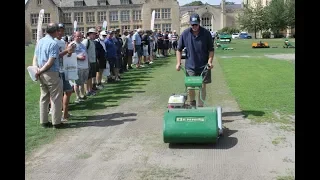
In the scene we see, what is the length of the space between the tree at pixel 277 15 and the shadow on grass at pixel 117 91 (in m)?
60.8

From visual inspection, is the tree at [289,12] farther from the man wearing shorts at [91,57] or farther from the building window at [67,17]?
the man wearing shorts at [91,57]

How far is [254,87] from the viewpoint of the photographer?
13.5m

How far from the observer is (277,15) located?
75438 millimetres

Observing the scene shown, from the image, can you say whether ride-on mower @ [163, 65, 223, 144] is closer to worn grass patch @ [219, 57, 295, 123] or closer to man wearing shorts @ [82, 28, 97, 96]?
worn grass patch @ [219, 57, 295, 123]

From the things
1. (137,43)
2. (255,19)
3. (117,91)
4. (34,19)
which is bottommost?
(117,91)

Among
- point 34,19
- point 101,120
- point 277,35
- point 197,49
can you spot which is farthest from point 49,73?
point 34,19

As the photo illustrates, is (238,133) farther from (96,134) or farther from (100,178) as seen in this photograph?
(100,178)

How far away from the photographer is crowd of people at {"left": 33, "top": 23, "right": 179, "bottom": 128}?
8.34 m

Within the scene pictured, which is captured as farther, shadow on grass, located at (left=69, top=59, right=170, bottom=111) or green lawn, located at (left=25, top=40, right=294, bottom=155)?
shadow on grass, located at (left=69, top=59, right=170, bottom=111)

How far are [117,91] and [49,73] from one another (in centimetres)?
546

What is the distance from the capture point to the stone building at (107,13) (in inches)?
3866

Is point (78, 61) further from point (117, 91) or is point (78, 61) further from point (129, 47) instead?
point (129, 47)

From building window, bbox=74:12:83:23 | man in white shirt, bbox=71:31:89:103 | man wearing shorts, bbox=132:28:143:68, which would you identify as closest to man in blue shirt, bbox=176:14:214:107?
man in white shirt, bbox=71:31:89:103
